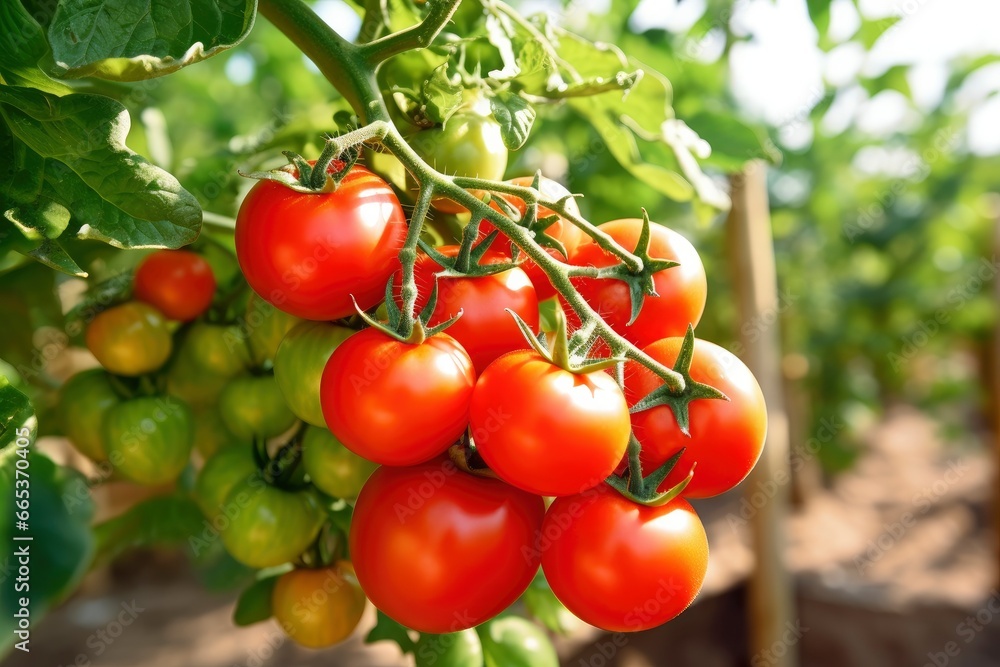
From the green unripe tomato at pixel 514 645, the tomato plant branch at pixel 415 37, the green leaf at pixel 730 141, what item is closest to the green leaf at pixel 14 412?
the tomato plant branch at pixel 415 37

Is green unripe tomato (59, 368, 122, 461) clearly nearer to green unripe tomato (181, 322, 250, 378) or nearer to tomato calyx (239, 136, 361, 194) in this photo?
green unripe tomato (181, 322, 250, 378)

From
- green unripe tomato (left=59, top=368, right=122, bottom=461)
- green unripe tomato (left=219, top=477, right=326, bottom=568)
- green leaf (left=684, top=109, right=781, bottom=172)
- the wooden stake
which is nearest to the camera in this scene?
green unripe tomato (left=219, top=477, right=326, bottom=568)

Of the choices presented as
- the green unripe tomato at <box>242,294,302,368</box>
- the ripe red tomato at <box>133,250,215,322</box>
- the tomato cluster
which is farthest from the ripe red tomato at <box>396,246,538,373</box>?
the ripe red tomato at <box>133,250,215,322</box>

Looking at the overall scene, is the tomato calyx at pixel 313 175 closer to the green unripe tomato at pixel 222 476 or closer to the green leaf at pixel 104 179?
the green leaf at pixel 104 179

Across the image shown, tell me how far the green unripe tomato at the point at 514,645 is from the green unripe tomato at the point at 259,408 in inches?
10.7

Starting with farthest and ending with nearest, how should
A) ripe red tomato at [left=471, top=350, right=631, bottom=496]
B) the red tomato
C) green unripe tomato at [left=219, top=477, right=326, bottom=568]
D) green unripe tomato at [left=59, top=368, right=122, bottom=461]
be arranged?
green unripe tomato at [left=59, top=368, right=122, bottom=461] → green unripe tomato at [left=219, top=477, right=326, bottom=568] → the red tomato → ripe red tomato at [left=471, top=350, right=631, bottom=496]

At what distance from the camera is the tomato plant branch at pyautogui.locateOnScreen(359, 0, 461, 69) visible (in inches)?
20.4

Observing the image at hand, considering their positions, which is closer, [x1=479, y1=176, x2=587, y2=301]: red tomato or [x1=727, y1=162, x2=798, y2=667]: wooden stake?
A: [x1=479, y1=176, x2=587, y2=301]: red tomato

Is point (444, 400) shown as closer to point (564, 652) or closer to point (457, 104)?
point (457, 104)

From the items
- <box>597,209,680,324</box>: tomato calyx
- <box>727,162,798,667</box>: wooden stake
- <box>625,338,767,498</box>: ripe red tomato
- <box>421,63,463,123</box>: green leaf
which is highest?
<box>421,63,463,123</box>: green leaf

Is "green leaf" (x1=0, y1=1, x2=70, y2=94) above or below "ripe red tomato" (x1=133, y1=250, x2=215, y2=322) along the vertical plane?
above

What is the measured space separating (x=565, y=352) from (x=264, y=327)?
35 cm

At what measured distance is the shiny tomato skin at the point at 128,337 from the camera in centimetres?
71

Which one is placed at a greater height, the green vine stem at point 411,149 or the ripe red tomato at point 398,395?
the green vine stem at point 411,149
